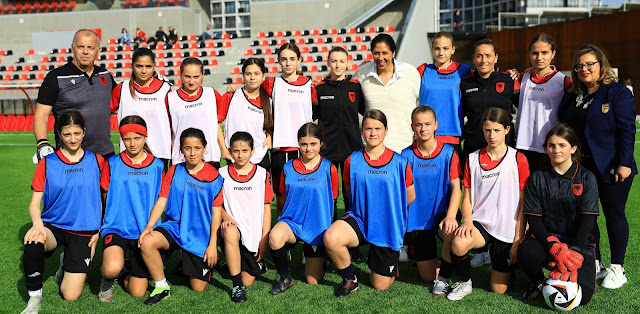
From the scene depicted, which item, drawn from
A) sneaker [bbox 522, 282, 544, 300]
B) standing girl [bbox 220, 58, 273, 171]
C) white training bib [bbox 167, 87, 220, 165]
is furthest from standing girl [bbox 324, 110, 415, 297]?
white training bib [bbox 167, 87, 220, 165]

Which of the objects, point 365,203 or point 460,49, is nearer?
point 365,203

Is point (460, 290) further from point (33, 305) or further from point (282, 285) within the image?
point (33, 305)

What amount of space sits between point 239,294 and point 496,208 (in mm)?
1988

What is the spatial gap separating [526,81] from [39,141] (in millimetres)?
4040

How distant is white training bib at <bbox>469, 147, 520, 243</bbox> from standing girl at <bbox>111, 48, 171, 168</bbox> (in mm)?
2661

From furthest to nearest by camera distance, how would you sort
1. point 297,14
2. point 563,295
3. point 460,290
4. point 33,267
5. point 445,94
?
point 297,14
point 445,94
point 460,290
point 33,267
point 563,295

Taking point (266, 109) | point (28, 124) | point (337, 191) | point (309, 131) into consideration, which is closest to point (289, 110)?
point (266, 109)

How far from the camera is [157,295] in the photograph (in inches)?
155

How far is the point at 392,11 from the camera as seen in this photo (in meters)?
29.3

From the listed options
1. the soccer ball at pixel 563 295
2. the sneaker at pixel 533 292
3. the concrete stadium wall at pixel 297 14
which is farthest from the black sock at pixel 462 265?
the concrete stadium wall at pixel 297 14

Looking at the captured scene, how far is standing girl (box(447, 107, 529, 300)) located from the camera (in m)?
3.94

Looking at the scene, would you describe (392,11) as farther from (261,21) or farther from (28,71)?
(28,71)

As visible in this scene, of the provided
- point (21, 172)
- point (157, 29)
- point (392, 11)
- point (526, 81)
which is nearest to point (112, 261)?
point (526, 81)

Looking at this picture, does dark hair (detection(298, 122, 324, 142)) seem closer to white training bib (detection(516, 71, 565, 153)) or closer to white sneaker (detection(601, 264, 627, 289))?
white training bib (detection(516, 71, 565, 153))
